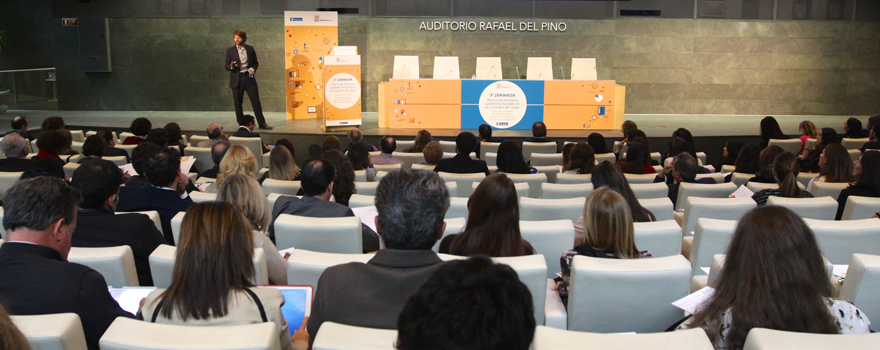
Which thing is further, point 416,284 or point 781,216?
point 781,216

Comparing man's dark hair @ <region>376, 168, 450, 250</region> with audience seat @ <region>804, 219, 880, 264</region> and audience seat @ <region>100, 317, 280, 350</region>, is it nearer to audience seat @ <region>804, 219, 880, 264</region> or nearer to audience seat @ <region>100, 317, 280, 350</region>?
audience seat @ <region>100, 317, 280, 350</region>

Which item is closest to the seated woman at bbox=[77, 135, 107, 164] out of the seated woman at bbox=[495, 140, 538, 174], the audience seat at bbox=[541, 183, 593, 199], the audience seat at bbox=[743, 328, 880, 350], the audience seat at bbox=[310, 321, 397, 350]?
the seated woman at bbox=[495, 140, 538, 174]

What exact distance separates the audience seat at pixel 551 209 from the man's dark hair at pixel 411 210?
1.93 meters

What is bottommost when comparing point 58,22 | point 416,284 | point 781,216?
point 416,284

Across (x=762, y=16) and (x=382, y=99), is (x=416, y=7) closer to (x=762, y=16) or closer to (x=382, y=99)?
(x=382, y=99)

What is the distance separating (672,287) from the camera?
7.91 feet

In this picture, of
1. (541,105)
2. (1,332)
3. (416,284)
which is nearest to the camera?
(1,332)

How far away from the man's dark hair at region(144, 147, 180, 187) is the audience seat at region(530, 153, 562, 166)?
4224mm

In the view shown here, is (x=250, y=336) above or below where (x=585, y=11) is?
below

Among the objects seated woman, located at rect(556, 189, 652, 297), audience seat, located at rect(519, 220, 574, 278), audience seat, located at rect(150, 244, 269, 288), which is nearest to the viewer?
audience seat, located at rect(150, 244, 269, 288)

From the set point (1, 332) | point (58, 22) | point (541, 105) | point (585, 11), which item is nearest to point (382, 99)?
point (541, 105)

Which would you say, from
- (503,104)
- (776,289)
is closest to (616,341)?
(776,289)

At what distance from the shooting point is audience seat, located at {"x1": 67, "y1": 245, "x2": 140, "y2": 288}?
2.55m

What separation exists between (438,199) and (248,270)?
0.65m
